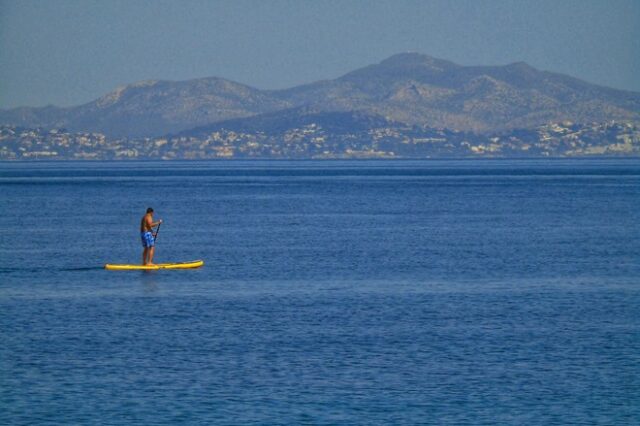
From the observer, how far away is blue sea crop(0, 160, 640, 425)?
28.6 m

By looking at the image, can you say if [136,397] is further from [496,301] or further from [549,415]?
[496,301]

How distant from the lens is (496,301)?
46.0 meters

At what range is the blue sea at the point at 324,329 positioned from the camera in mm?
28641

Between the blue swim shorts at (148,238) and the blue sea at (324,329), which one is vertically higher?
the blue swim shorts at (148,238)

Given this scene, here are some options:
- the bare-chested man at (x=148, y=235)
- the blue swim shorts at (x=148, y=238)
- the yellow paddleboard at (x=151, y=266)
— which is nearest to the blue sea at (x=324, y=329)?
the yellow paddleboard at (x=151, y=266)

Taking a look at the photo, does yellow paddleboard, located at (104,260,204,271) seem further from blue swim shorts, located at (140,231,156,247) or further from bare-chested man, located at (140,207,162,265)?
blue swim shorts, located at (140,231,156,247)

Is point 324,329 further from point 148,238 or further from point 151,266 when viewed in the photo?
point 151,266

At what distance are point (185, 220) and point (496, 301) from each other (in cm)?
5949

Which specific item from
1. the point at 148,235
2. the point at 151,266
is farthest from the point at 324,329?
the point at 151,266

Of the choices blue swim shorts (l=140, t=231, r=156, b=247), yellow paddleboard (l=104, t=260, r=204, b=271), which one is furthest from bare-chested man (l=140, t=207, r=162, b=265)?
yellow paddleboard (l=104, t=260, r=204, b=271)

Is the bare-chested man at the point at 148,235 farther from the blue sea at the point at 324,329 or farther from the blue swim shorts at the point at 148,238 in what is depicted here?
the blue sea at the point at 324,329

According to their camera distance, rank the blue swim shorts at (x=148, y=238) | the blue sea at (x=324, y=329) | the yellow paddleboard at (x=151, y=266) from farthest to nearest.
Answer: the blue swim shorts at (x=148, y=238)
the yellow paddleboard at (x=151, y=266)
the blue sea at (x=324, y=329)

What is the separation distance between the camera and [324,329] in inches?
1529

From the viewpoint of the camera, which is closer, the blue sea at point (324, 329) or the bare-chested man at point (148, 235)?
the blue sea at point (324, 329)
